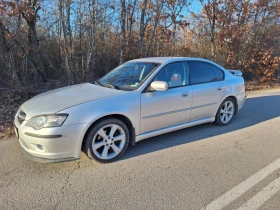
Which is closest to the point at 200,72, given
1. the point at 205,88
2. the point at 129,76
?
the point at 205,88

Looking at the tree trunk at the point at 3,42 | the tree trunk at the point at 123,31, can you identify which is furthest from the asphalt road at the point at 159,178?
the tree trunk at the point at 123,31

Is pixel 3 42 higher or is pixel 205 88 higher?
pixel 3 42

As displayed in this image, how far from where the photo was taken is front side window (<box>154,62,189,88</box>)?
12.6 ft

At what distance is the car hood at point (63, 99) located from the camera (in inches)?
118

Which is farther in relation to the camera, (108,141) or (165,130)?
(165,130)

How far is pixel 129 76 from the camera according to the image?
12.9 ft

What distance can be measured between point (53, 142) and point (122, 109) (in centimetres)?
105

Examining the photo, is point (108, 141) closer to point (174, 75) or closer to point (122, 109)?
point (122, 109)

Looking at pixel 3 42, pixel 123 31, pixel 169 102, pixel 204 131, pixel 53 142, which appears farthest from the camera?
pixel 123 31

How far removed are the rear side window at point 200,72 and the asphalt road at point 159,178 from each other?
116 centimetres

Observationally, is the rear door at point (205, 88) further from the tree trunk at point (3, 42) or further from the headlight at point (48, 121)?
the tree trunk at point (3, 42)

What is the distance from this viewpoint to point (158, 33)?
9.86 meters

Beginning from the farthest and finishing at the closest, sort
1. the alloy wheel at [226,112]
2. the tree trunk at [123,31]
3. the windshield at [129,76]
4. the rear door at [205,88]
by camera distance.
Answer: the tree trunk at [123,31], the alloy wheel at [226,112], the rear door at [205,88], the windshield at [129,76]

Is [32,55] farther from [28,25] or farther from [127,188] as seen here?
[127,188]
